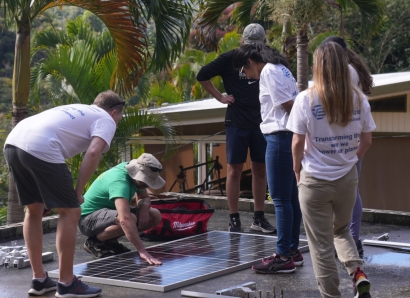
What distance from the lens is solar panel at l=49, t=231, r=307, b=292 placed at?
557cm

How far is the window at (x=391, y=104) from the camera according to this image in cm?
1482

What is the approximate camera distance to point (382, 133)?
15.0 metres

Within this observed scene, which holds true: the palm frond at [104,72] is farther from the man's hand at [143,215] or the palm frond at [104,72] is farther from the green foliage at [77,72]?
the man's hand at [143,215]

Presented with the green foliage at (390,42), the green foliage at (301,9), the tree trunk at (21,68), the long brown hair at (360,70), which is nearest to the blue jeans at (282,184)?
the long brown hair at (360,70)

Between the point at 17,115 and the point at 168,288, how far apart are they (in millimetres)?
5319

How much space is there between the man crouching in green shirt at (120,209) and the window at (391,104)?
9.18 meters

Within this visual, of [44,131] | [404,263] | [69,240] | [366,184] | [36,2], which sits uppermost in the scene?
[36,2]

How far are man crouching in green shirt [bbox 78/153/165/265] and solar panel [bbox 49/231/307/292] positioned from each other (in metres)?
0.20

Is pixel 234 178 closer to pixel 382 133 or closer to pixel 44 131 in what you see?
pixel 44 131

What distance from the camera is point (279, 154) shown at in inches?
224

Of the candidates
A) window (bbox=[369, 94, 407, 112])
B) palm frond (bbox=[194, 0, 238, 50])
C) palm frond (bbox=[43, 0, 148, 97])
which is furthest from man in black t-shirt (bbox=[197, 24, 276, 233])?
window (bbox=[369, 94, 407, 112])

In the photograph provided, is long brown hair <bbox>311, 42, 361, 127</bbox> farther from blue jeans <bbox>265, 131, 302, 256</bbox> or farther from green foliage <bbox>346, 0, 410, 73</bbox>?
green foliage <bbox>346, 0, 410, 73</bbox>

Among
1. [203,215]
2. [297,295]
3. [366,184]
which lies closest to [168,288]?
[297,295]

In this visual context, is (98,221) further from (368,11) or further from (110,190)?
(368,11)
